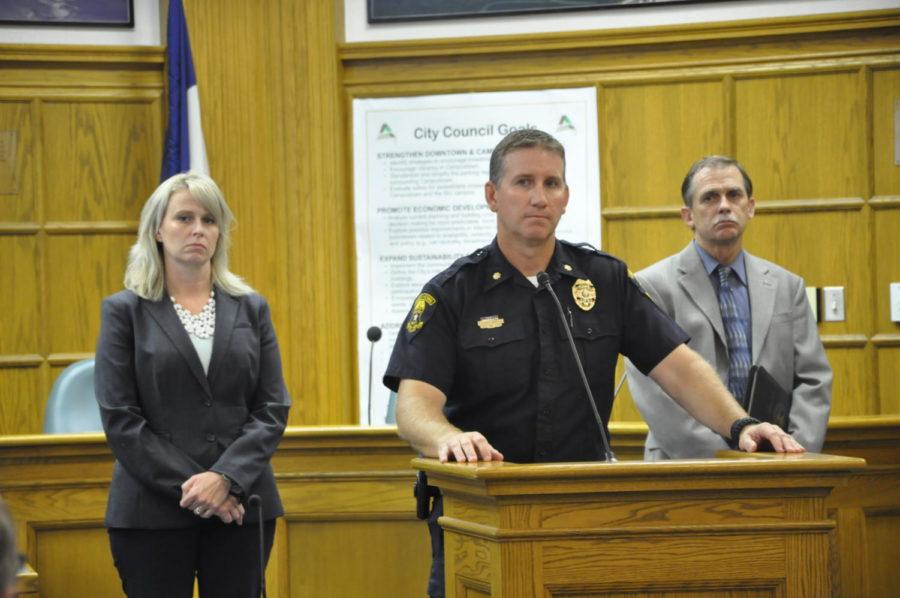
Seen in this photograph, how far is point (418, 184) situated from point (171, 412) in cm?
343

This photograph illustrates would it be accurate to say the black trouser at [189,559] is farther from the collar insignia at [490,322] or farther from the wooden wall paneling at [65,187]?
the wooden wall paneling at [65,187]

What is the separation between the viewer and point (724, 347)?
11.5 feet

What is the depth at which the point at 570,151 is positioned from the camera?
621cm

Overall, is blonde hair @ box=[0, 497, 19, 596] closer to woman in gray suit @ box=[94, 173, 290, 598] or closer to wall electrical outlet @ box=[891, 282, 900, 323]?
woman in gray suit @ box=[94, 173, 290, 598]

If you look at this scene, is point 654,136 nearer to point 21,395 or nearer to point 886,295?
point 886,295

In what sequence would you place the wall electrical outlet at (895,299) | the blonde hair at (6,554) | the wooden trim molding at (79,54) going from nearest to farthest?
the blonde hair at (6,554)
the wall electrical outlet at (895,299)
the wooden trim molding at (79,54)

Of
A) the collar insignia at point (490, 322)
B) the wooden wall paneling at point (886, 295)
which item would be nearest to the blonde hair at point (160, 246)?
the collar insignia at point (490, 322)

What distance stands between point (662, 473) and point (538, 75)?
14.2ft

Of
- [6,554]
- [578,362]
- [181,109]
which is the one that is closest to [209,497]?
[578,362]

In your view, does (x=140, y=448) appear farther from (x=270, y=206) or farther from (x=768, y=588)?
(x=270, y=206)

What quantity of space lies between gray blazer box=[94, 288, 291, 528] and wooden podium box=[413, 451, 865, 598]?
101 centimetres

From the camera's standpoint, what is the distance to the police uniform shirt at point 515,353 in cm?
272

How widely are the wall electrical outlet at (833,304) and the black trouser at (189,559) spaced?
12.3ft

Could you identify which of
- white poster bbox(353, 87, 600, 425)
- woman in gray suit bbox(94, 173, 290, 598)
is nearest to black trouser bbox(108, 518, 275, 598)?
woman in gray suit bbox(94, 173, 290, 598)
